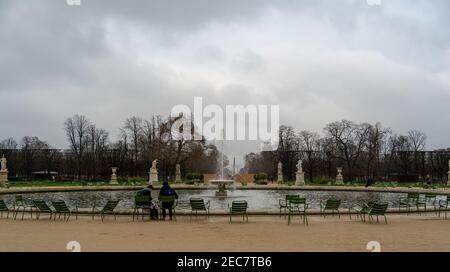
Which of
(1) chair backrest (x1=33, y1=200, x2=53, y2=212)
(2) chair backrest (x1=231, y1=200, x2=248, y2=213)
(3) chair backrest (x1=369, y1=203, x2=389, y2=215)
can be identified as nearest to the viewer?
(3) chair backrest (x1=369, y1=203, x2=389, y2=215)

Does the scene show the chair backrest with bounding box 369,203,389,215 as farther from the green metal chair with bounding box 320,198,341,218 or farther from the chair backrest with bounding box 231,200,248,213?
the chair backrest with bounding box 231,200,248,213

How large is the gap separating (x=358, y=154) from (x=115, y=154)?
40485 mm

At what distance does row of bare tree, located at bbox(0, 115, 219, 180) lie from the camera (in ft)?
212

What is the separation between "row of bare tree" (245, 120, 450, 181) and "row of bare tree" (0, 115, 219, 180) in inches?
588

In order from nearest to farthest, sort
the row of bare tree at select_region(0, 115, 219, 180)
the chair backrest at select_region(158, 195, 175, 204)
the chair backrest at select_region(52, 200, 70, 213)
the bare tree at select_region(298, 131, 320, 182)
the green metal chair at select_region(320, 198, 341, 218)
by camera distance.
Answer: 1. the chair backrest at select_region(52, 200, 70, 213)
2. the chair backrest at select_region(158, 195, 175, 204)
3. the green metal chair at select_region(320, 198, 341, 218)
4. the row of bare tree at select_region(0, 115, 219, 180)
5. the bare tree at select_region(298, 131, 320, 182)

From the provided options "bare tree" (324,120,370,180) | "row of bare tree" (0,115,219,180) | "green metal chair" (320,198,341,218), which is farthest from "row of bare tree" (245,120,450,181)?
"green metal chair" (320,198,341,218)

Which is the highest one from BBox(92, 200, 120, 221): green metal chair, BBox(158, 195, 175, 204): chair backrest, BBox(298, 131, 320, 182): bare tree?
BBox(298, 131, 320, 182): bare tree

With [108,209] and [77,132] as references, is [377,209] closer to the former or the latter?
[108,209]

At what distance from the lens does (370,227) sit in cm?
1488

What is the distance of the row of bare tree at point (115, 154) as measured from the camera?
6469 cm

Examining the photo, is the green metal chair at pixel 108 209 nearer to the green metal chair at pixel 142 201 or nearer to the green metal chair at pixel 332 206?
the green metal chair at pixel 142 201

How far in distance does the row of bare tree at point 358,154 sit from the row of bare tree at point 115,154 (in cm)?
1493
